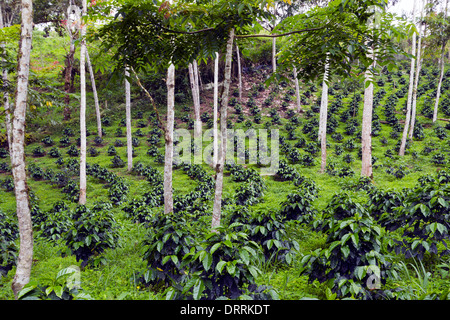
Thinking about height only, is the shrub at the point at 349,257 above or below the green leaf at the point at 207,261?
below

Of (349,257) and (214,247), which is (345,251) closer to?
(349,257)

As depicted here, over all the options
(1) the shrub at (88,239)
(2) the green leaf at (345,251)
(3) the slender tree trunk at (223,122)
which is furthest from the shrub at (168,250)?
(2) the green leaf at (345,251)

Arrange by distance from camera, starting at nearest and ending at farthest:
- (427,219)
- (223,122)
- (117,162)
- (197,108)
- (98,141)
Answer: (427,219) < (223,122) < (117,162) < (197,108) < (98,141)

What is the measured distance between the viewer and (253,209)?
7.89m

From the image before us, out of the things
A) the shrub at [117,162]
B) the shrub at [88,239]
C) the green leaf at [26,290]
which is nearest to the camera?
the green leaf at [26,290]

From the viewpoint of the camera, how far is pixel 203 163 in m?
14.3

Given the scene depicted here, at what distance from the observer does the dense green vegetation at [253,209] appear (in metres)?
2.97

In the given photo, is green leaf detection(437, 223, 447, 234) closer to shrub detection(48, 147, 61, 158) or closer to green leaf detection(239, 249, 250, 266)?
green leaf detection(239, 249, 250, 266)

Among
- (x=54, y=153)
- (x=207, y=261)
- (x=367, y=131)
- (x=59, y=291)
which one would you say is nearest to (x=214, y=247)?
(x=207, y=261)

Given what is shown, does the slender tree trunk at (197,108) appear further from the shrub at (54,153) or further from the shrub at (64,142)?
the shrub at (64,142)

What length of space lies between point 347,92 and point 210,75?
12.3 m

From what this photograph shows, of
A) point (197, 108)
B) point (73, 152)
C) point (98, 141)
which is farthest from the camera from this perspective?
point (98, 141)

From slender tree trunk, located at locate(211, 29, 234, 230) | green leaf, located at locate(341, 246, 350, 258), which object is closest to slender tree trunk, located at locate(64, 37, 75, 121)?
slender tree trunk, located at locate(211, 29, 234, 230)
